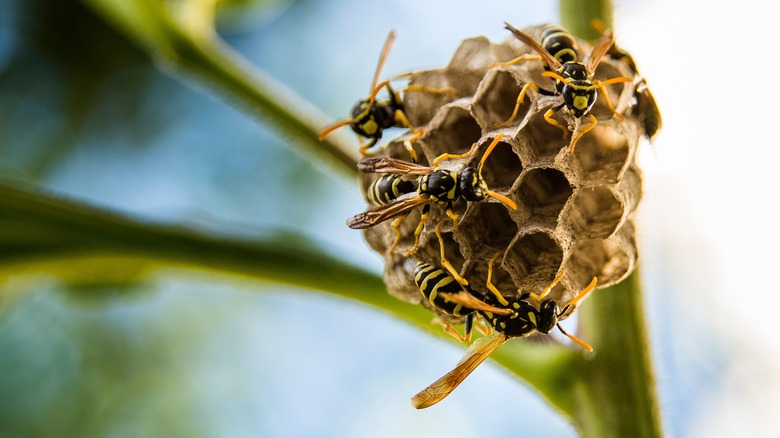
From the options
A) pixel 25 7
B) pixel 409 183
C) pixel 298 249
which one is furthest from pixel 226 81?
pixel 25 7

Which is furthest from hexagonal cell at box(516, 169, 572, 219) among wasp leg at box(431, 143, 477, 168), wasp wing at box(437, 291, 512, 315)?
wasp wing at box(437, 291, 512, 315)

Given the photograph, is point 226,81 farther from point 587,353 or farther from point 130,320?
point 130,320

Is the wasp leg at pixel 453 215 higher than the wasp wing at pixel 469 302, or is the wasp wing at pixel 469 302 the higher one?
the wasp leg at pixel 453 215

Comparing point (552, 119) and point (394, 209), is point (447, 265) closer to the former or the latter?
point (394, 209)

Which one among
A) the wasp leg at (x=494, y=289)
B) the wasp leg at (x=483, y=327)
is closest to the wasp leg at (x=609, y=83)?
the wasp leg at (x=494, y=289)

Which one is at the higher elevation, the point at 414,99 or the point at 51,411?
the point at 414,99

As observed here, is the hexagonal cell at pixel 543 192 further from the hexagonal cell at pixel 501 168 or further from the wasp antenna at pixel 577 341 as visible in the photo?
the wasp antenna at pixel 577 341
